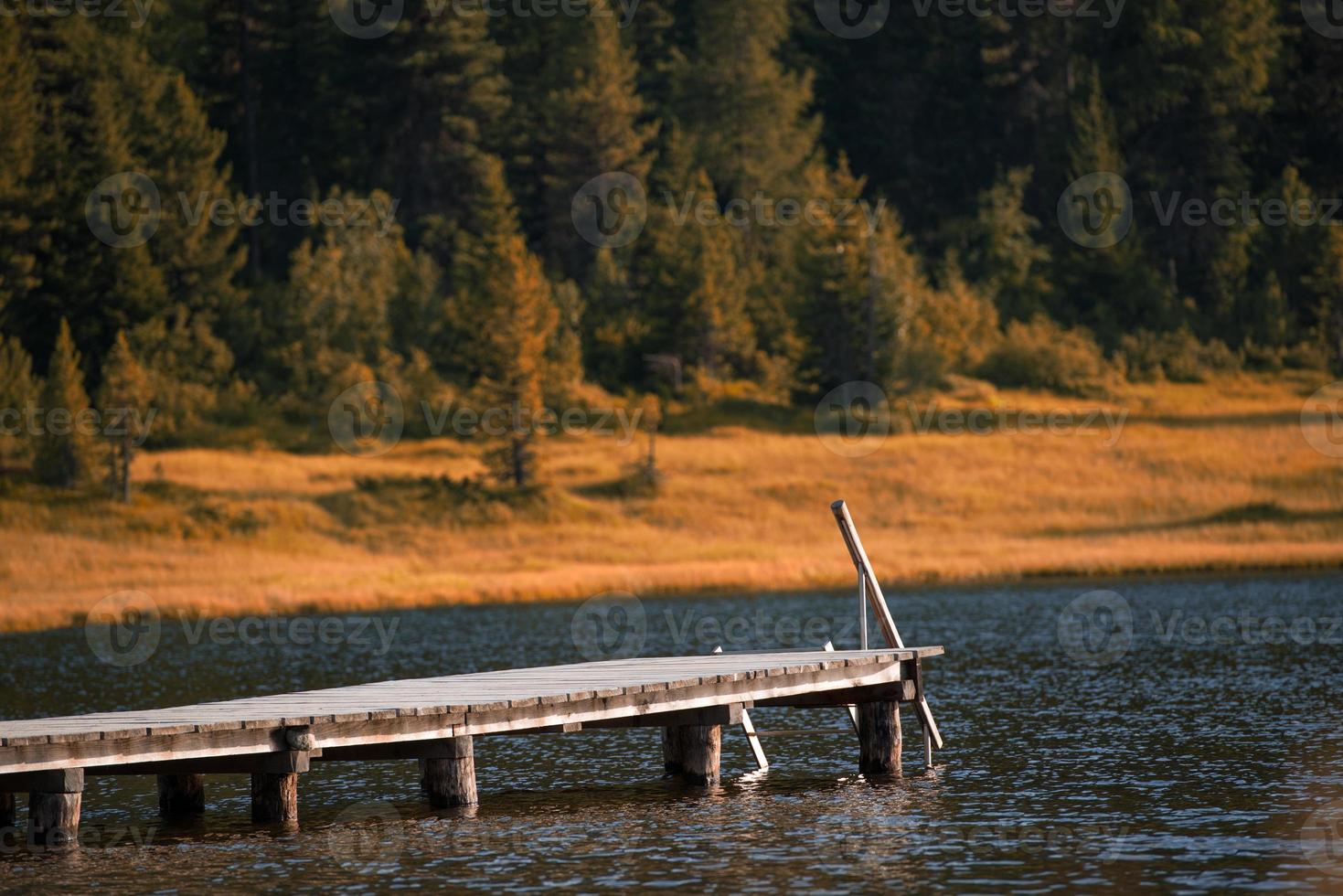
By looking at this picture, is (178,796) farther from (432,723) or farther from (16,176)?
(16,176)

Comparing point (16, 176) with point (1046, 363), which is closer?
point (16, 176)

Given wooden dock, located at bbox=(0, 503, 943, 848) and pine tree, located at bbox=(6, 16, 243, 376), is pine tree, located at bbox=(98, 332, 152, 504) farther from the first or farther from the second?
wooden dock, located at bbox=(0, 503, 943, 848)

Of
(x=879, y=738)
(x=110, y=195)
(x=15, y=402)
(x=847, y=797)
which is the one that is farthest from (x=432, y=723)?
(x=110, y=195)

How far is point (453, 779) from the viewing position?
22.3m

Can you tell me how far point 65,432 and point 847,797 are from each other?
2162 inches

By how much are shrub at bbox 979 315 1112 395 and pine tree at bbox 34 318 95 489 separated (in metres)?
47.2

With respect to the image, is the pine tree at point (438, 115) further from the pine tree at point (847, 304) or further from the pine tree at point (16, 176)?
the pine tree at point (847, 304)

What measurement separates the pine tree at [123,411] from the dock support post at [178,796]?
49.5 metres

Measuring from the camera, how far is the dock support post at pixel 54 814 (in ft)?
63.7

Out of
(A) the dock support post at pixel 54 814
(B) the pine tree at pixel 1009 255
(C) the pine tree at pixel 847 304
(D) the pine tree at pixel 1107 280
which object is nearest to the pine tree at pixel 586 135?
(C) the pine tree at pixel 847 304

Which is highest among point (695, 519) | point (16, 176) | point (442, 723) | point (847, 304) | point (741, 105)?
point (741, 105)

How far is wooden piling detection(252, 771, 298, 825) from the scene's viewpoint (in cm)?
2144

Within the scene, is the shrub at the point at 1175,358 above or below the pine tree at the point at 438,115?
below

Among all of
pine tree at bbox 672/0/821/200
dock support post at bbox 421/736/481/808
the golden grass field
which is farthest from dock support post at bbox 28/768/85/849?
pine tree at bbox 672/0/821/200
